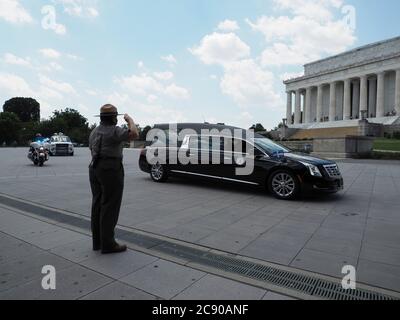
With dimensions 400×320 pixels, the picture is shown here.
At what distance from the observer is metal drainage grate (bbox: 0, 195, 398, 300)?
10.3ft

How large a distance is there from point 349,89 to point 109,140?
2877 inches

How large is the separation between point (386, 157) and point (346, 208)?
17.0 meters

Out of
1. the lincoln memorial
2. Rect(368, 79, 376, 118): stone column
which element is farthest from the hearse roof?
Rect(368, 79, 376, 118): stone column

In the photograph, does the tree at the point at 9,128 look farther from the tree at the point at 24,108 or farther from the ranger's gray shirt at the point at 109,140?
the ranger's gray shirt at the point at 109,140

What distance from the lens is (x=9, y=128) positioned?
69.8 metres

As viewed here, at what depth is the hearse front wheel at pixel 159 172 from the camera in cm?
1028

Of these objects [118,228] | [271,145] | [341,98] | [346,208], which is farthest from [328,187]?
[341,98]

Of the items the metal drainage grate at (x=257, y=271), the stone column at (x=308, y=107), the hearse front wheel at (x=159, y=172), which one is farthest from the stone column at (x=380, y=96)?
the metal drainage grate at (x=257, y=271)

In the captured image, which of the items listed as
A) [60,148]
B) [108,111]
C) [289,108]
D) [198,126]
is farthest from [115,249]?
[289,108]

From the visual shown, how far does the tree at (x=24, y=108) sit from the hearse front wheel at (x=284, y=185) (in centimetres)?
10409

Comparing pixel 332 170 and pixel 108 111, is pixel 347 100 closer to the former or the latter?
pixel 332 170

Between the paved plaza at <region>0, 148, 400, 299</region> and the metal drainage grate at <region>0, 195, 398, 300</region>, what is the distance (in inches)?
9.1

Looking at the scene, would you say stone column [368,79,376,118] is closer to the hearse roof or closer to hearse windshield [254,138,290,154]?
the hearse roof
